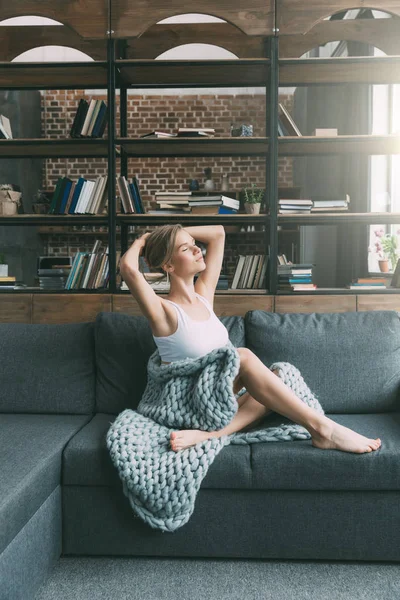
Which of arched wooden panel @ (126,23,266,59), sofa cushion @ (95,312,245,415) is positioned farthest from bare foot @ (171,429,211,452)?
arched wooden panel @ (126,23,266,59)

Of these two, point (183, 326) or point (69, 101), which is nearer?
point (183, 326)

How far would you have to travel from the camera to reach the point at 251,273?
318 centimetres

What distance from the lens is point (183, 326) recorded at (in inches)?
85.6

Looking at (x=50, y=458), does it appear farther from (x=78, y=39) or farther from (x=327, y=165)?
(x=327, y=165)

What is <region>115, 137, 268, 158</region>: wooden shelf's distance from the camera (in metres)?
3.08

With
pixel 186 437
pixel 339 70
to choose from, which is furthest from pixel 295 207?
pixel 186 437

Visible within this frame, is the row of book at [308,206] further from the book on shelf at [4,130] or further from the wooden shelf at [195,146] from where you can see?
the book on shelf at [4,130]

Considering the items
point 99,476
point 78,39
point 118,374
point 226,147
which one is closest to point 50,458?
point 99,476

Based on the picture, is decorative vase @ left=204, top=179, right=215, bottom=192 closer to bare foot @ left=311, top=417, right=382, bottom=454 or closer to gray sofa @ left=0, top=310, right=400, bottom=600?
gray sofa @ left=0, top=310, right=400, bottom=600

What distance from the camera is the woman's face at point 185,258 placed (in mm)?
2281

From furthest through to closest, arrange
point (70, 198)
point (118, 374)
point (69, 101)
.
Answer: point (69, 101), point (70, 198), point (118, 374)

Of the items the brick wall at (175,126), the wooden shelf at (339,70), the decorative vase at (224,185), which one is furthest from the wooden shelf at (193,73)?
the brick wall at (175,126)

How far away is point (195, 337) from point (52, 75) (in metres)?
1.94

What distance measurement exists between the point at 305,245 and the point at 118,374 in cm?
378
